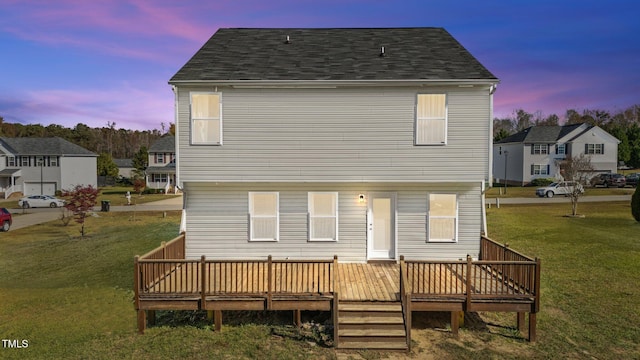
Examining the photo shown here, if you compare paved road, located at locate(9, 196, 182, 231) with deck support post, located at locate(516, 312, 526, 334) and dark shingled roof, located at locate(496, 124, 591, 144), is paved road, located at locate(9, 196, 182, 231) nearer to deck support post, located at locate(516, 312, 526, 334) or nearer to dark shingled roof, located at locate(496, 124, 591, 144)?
deck support post, located at locate(516, 312, 526, 334)

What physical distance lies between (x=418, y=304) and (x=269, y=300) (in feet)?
11.8

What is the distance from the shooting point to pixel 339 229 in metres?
11.8

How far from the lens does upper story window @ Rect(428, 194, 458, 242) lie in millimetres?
11789

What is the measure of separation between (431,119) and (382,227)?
3.85 metres

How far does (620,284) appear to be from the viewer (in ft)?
39.4

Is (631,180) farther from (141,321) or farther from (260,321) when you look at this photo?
(141,321)

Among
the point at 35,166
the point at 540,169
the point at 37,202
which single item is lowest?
the point at 37,202

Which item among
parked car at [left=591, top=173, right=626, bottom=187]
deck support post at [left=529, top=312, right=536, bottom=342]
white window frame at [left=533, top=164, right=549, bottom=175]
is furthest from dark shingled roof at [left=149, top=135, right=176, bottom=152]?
parked car at [left=591, top=173, right=626, bottom=187]

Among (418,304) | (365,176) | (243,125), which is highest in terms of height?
(243,125)

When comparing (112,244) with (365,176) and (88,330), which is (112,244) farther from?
(365,176)

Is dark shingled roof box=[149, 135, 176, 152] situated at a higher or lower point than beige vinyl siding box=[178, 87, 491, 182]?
higher

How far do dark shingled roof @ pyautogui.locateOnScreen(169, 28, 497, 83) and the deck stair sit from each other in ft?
22.1

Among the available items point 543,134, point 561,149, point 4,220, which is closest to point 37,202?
A: point 4,220

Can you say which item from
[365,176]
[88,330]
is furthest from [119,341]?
[365,176]
